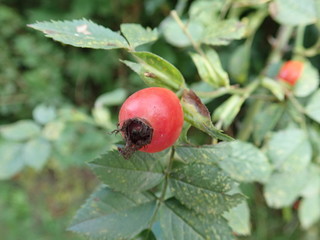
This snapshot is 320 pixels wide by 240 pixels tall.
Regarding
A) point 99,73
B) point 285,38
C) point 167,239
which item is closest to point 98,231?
point 167,239

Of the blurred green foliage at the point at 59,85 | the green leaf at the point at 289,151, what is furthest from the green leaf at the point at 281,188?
the blurred green foliage at the point at 59,85

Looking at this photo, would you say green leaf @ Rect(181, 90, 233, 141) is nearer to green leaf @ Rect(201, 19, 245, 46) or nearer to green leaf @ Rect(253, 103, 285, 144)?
green leaf @ Rect(201, 19, 245, 46)

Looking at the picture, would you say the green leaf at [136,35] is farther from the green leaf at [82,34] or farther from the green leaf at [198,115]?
the green leaf at [198,115]

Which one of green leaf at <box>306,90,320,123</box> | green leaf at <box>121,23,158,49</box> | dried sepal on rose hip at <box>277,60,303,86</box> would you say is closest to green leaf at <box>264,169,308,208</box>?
green leaf at <box>306,90,320,123</box>

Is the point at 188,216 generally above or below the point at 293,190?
above

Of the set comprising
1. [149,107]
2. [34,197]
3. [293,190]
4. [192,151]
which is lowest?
[34,197]

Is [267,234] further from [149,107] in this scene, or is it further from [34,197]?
[149,107]

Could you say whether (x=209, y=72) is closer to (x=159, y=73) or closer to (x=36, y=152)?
(x=159, y=73)
